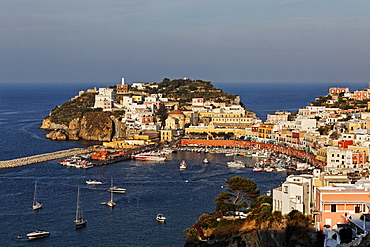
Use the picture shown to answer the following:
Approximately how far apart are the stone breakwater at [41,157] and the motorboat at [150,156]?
3046 mm

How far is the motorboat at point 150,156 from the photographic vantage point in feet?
90.8

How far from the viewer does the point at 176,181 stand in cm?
2170

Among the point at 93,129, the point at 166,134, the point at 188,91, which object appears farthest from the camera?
the point at 188,91

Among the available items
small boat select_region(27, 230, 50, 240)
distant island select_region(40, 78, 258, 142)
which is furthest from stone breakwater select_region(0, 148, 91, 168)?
small boat select_region(27, 230, 50, 240)

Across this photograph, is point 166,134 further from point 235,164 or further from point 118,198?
point 118,198

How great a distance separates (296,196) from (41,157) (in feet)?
59.6

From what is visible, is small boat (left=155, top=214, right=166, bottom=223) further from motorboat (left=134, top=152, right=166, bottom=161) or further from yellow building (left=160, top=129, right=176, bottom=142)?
yellow building (left=160, top=129, right=176, bottom=142)

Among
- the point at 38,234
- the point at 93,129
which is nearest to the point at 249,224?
the point at 38,234

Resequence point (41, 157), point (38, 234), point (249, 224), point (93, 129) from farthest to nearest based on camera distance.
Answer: point (93, 129) → point (41, 157) → point (38, 234) → point (249, 224)

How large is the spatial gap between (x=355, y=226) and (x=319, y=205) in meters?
0.97

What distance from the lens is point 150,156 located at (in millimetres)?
28000

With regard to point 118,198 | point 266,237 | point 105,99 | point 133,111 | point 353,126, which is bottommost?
point 118,198

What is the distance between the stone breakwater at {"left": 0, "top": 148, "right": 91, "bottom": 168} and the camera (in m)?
25.4

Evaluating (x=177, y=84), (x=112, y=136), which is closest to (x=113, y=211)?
(x=112, y=136)
